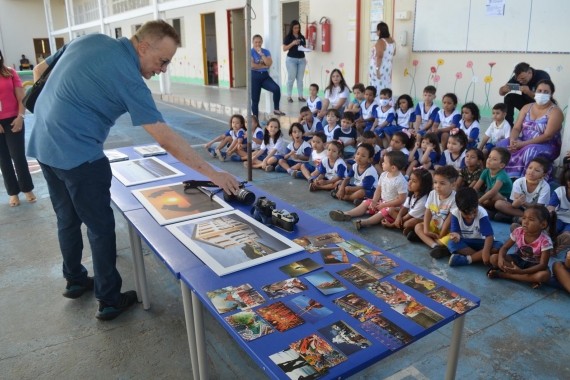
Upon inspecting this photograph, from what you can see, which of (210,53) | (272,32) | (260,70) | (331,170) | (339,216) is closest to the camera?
(339,216)

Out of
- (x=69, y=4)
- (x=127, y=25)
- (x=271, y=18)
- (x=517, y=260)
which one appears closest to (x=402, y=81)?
(x=271, y=18)

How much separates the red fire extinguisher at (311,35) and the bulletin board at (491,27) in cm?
277

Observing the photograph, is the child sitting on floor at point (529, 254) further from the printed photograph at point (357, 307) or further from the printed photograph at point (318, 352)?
the printed photograph at point (318, 352)

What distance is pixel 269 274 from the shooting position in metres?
1.66

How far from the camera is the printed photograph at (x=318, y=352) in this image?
1205mm

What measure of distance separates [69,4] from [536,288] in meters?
22.3

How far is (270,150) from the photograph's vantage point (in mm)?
5918

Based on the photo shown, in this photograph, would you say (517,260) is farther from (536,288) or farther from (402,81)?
(402,81)

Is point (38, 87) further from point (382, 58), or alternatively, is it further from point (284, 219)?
point (382, 58)

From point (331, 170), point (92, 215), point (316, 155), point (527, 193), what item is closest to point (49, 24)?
point (316, 155)

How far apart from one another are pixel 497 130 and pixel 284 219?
391 cm

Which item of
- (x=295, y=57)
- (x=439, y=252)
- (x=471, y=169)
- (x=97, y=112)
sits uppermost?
(x=295, y=57)

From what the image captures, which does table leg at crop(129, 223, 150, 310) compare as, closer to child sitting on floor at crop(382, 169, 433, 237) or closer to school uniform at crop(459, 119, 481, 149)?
child sitting on floor at crop(382, 169, 433, 237)

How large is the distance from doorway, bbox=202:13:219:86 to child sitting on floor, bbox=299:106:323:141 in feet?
28.3
